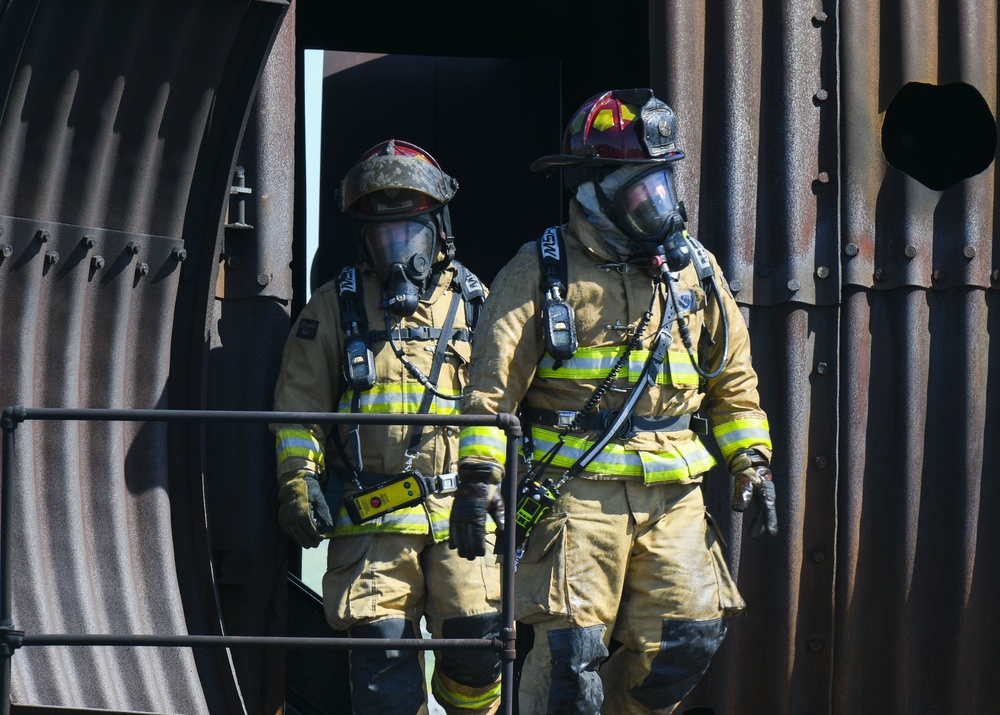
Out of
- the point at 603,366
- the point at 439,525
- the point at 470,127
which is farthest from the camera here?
the point at 470,127

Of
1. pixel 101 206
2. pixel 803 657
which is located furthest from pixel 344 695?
pixel 101 206

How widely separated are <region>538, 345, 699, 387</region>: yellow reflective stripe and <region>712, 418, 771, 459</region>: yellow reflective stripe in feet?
0.85

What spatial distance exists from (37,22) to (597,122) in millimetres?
1839

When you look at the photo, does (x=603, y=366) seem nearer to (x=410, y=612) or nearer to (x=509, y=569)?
(x=509, y=569)

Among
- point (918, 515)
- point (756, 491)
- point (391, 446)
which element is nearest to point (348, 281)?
point (391, 446)

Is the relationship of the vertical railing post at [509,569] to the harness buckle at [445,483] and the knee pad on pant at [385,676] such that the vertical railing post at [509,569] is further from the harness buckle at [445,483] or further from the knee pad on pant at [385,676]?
the harness buckle at [445,483]

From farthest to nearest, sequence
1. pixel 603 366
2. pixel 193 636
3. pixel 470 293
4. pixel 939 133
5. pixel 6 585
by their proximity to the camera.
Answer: pixel 939 133, pixel 470 293, pixel 603 366, pixel 193 636, pixel 6 585

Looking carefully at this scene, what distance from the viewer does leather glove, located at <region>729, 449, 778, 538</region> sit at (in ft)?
15.9

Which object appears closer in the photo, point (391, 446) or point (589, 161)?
point (589, 161)

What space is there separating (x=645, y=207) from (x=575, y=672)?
1521mm

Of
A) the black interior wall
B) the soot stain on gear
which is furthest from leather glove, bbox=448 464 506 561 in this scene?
the black interior wall

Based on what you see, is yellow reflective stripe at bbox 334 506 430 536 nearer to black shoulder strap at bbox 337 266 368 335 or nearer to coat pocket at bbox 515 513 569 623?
coat pocket at bbox 515 513 569 623

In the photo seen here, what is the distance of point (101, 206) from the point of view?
510cm

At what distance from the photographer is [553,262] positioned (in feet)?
16.1
